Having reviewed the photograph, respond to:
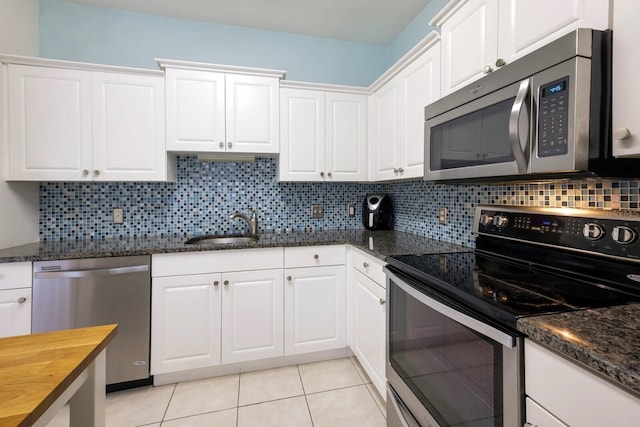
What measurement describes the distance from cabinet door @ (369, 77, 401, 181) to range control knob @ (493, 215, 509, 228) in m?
0.77

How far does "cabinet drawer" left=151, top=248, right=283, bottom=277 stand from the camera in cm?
184

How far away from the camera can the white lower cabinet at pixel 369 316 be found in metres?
1.60

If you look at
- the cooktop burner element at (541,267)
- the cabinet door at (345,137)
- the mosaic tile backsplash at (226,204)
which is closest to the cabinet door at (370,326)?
the cooktop burner element at (541,267)

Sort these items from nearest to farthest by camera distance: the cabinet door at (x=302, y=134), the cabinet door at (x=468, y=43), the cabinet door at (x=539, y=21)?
the cabinet door at (x=539, y=21), the cabinet door at (x=468, y=43), the cabinet door at (x=302, y=134)

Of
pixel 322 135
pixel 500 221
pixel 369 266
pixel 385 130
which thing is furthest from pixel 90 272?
pixel 500 221

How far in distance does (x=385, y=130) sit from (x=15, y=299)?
2536mm

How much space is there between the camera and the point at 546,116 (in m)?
0.89

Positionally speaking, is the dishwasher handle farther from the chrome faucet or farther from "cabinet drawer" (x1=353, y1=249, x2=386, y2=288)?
"cabinet drawer" (x1=353, y1=249, x2=386, y2=288)


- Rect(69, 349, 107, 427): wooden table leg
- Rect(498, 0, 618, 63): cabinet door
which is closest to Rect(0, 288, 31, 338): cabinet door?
Rect(69, 349, 107, 427): wooden table leg

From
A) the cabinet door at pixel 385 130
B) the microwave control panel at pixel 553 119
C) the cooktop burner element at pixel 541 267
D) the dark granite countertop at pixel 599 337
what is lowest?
the dark granite countertop at pixel 599 337

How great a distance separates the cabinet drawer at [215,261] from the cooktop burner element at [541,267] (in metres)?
0.92

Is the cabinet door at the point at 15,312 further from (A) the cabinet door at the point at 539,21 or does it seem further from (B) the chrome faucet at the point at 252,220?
(A) the cabinet door at the point at 539,21

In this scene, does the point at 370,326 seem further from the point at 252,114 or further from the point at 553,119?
the point at 252,114

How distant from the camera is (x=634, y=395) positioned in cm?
48
